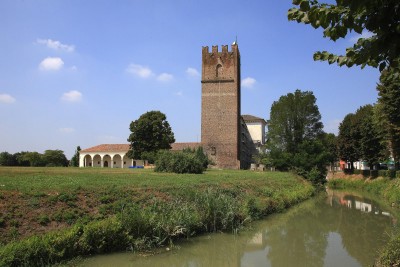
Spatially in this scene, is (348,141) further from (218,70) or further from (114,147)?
(114,147)

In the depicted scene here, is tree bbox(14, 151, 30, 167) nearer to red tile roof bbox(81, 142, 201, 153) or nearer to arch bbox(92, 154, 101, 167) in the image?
red tile roof bbox(81, 142, 201, 153)

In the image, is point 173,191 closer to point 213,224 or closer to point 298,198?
point 213,224

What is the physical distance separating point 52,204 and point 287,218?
540 inches

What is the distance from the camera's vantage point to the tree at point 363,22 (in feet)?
12.7

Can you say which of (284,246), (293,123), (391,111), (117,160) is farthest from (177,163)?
(117,160)

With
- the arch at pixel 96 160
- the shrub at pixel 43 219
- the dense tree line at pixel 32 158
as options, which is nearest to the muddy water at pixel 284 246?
the shrub at pixel 43 219

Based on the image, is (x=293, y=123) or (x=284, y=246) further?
(x=293, y=123)

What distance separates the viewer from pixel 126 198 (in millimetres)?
15555

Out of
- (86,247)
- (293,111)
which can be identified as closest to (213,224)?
(86,247)

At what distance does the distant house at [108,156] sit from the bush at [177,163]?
41.0 meters

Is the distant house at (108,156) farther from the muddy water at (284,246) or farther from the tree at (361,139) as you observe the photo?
the muddy water at (284,246)

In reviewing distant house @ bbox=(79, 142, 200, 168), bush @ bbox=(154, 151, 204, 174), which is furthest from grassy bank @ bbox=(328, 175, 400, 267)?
distant house @ bbox=(79, 142, 200, 168)

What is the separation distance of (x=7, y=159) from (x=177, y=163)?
61372mm

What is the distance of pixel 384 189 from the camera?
33125mm
